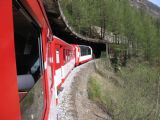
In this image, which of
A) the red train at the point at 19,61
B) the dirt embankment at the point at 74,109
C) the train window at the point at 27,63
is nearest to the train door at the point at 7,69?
the red train at the point at 19,61

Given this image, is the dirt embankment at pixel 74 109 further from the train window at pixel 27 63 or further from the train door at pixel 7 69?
the train door at pixel 7 69

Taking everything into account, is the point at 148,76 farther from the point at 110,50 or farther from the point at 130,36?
the point at 130,36

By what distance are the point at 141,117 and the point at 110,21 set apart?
207ft

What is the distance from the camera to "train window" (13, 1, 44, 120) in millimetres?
3247

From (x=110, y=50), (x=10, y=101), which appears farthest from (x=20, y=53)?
(x=110, y=50)

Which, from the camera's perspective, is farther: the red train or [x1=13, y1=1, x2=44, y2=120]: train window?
[x1=13, y1=1, x2=44, y2=120]: train window

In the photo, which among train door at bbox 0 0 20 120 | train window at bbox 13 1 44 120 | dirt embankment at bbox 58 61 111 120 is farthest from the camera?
dirt embankment at bbox 58 61 111 120

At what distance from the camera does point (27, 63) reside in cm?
396

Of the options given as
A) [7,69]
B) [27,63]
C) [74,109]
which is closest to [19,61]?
[27,63]

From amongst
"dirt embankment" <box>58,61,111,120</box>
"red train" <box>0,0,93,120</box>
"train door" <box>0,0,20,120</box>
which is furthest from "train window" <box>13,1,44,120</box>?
"dirt embankment" <box>58,61,111,120</box>

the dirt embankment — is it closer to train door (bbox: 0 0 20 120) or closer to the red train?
the red train

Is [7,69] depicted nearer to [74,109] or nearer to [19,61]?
[19,61]

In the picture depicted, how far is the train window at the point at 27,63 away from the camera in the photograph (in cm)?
325

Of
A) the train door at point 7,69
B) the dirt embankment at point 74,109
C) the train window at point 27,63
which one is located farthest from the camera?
the dirt embankment at point 74,109
